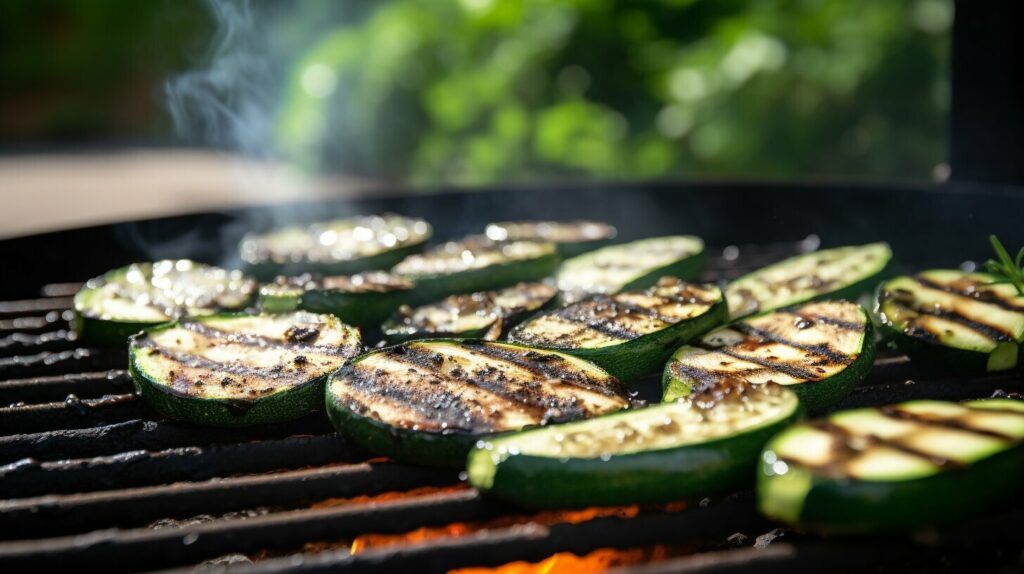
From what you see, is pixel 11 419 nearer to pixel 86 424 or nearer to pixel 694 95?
pixel 86 424

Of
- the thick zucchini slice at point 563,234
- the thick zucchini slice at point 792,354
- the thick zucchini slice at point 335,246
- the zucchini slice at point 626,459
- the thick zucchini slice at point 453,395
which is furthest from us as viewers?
the thick zucchini slice at point 563,234

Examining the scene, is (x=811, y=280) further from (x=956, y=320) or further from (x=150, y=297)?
(x=150, y=297)

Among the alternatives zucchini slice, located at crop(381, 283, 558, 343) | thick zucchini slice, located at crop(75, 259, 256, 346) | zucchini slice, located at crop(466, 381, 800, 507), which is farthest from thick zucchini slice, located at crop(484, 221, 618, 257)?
zucchini slice, located at crop(466, 381, 800, 507)

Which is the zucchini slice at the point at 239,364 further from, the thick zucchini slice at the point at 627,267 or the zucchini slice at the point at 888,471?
the zucchini slice at the point at 888,471

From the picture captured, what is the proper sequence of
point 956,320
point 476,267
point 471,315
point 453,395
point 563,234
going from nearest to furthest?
point 453,395, point 956,320, point 471,315, point 476,267, point 563,234

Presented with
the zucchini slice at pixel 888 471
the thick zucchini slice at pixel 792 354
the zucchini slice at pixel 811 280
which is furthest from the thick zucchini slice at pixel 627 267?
the zucchini slice at pixel 888 471

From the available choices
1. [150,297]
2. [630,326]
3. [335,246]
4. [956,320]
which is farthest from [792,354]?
[150,297]

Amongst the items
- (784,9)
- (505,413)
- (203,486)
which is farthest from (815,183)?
(784,9)
